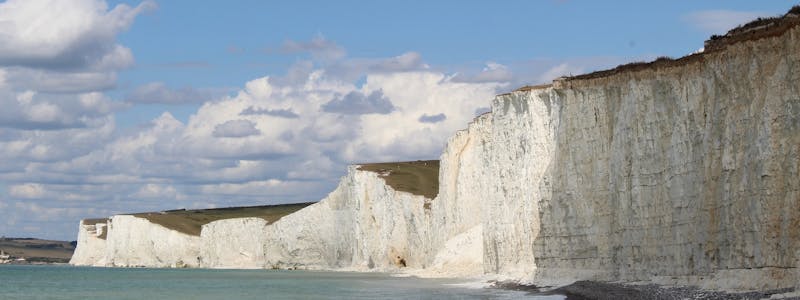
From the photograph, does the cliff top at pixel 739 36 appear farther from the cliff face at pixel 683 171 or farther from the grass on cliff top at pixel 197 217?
the grass on cliff top at pixel 197 217

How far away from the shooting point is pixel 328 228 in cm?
9775

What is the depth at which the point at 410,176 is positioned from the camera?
8825cm

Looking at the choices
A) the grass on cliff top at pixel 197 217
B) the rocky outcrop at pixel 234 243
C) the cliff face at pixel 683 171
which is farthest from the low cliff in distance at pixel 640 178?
the grass on cliff top at pixel 197 217

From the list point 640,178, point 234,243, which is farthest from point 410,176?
point 640,178

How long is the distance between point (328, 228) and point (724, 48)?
236 feet

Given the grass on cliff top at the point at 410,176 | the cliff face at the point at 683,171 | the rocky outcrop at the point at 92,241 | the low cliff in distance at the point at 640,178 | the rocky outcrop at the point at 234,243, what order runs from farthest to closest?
the rocky outcrop at the point at 92,241 < the rocky outcrop at the point at 234,243 < the grass on cliff top at the point at 410,176 < the low cliff in distance at the point at 640,178 < the cliff face at the point at 683,171

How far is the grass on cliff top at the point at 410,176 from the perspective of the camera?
82.2m

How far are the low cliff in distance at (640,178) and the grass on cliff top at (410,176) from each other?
12.6ft

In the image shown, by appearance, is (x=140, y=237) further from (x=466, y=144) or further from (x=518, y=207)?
(x=518, y=207)

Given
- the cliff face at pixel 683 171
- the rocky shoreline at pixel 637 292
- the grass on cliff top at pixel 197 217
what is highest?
the grass on cliff top at pixel 197 217

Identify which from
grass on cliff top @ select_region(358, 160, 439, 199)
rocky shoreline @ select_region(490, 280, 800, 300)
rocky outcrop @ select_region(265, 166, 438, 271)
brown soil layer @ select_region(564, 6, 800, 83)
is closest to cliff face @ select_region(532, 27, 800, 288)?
brown soil layer @ select_region(564, 6, 800, 83)

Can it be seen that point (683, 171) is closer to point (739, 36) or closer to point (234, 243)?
point (739, 36)

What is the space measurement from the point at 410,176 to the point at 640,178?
178 feet

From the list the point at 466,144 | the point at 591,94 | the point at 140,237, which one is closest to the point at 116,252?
the point at 140,237
